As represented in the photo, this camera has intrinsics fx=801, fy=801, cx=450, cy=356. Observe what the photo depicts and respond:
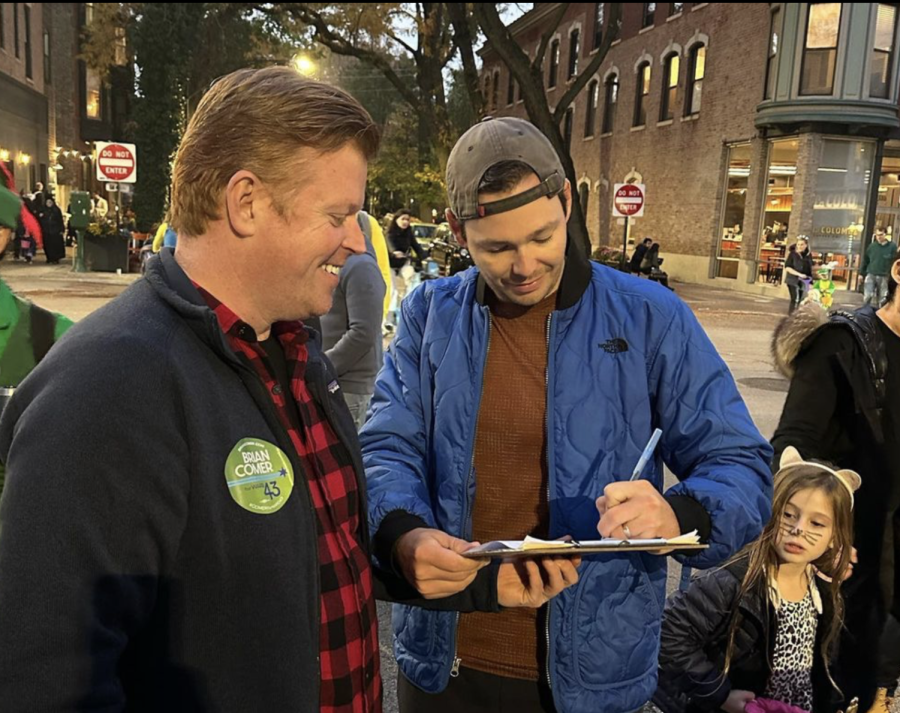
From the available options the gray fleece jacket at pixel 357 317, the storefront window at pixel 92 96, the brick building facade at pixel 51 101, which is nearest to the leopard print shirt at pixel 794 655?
the gray fleece jacket at pixel 357 317

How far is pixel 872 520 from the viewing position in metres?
2.79

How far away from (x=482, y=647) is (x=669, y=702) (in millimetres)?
944

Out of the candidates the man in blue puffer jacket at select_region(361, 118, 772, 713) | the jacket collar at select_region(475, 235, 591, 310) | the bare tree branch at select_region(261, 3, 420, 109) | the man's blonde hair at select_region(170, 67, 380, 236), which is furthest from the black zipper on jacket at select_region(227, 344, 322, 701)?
the bare tree branch at select_region(261, 3, 420, 109)

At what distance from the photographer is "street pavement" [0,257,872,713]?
824 cm

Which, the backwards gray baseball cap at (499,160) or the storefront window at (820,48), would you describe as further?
the storefront window at (820,48)

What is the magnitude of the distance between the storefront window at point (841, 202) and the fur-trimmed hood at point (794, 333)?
862 inches

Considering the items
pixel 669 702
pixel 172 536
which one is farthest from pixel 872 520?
pixel 172 536

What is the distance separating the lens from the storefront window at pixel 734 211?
25.2 meters

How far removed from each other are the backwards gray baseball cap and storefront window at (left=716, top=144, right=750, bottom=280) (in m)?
24.8

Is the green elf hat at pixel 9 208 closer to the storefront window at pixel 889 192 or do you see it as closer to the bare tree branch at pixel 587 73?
the bare tree branch at pixel 587 73

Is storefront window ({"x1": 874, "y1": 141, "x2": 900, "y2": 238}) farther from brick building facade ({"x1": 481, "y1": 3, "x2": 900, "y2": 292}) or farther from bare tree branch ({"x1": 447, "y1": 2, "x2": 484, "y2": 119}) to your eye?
bare tree branch ({"x1": 447, "y1": 2, "x2": 484, "y2": 119})

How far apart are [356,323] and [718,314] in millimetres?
15070

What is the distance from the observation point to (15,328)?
248 centimetres

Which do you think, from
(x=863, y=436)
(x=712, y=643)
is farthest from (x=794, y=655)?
(x=863, y=436)
